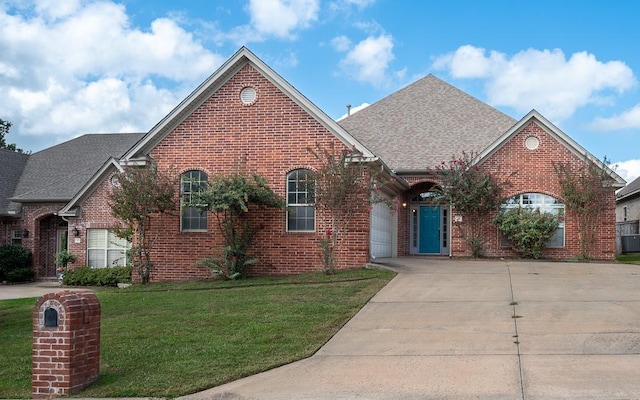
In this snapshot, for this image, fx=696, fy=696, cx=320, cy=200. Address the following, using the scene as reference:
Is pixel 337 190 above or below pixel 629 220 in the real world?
above

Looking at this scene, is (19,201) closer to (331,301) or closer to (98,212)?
(98,212)

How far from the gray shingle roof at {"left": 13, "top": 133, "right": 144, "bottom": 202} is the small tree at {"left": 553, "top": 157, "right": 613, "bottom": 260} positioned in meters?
17.6

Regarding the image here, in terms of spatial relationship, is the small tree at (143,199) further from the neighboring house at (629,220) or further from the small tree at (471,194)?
the neighboring house at (629,220)

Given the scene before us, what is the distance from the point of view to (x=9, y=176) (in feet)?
99.7

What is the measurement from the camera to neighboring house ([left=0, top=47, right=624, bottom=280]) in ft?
62.5

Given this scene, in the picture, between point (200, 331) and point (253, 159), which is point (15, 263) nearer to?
point (253, 159)

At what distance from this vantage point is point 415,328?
10.7 m

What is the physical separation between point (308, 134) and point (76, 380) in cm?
1180

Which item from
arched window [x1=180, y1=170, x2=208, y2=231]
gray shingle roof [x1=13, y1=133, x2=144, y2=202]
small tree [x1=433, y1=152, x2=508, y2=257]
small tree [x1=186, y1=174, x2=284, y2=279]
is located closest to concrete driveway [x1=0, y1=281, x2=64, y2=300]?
gray shingle roof [x1=13, y1=133, x2=144, y2=202]

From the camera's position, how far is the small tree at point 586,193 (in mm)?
22219

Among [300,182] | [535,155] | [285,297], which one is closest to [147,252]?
[300,182]

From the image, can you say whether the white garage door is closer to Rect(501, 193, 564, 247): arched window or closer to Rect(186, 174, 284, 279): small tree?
Rect(186, 174, 284, 279): small tree

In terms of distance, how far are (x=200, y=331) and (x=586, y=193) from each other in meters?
15.4

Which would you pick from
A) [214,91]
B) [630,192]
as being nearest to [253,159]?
[214,91]
